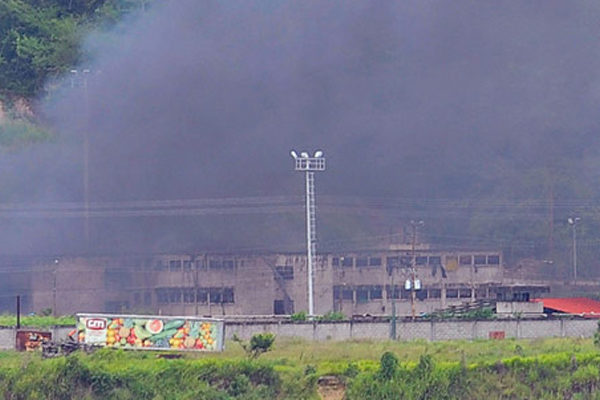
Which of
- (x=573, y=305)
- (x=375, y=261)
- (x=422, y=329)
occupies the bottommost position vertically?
(x=422, y=329)

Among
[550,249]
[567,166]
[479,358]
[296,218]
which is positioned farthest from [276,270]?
[479,358]

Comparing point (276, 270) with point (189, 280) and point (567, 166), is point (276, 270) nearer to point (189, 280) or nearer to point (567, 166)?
point (189, 280)

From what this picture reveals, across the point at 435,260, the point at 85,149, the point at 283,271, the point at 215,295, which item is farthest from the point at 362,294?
the point at 85,149

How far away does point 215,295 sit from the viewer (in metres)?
42.0

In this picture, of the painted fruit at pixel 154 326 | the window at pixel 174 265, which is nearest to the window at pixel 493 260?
the window at pixel 174 265

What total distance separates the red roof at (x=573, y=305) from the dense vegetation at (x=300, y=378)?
43.7ft

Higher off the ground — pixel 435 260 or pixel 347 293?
pixel 435 260

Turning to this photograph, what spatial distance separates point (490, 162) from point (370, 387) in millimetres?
27948

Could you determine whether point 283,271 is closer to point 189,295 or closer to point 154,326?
point 189,295

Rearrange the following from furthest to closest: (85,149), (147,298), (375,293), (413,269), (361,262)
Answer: (85,149) < (361,262) < (375,293) < (413,269) < (147,298)

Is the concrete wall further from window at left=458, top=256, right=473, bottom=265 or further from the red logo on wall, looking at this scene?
window at left=458, top=256, right=473, bottom=265

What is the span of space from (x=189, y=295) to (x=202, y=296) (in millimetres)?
465

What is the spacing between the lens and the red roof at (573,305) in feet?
123

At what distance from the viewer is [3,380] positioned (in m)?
23.5
